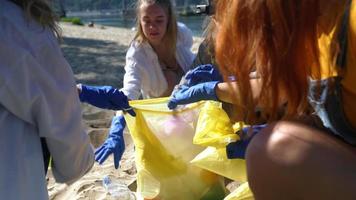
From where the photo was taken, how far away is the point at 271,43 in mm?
1221

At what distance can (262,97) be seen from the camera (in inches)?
51.8

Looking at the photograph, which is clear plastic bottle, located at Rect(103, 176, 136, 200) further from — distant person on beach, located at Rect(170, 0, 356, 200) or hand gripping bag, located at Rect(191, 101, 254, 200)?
distant person on beach, located at Rect(170, 0, 356, 200)

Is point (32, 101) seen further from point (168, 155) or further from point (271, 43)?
point (168, 155)

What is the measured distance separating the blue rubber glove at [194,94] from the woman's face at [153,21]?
68cm

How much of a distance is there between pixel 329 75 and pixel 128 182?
1.42 m

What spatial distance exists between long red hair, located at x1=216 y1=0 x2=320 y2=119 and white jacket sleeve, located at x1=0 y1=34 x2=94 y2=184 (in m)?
0.38

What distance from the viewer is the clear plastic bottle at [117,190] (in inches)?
89.6

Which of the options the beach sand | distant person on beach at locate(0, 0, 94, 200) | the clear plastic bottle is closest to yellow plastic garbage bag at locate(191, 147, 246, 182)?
the clear plastic bottle

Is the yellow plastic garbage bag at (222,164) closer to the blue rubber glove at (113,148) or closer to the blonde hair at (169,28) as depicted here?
the blue rubber glove at (113,148)

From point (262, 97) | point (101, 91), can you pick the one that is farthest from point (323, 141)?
point (101, 91)

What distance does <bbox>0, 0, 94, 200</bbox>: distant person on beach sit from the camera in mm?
1188

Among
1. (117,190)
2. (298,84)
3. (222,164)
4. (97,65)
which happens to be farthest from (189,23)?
(298,84)

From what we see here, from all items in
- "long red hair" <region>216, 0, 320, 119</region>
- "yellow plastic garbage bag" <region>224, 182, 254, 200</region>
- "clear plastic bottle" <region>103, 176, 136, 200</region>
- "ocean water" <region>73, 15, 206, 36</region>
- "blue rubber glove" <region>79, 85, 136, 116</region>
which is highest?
"long red hair" <region>216, 0, 320, 119</region>

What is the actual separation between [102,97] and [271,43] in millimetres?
882
